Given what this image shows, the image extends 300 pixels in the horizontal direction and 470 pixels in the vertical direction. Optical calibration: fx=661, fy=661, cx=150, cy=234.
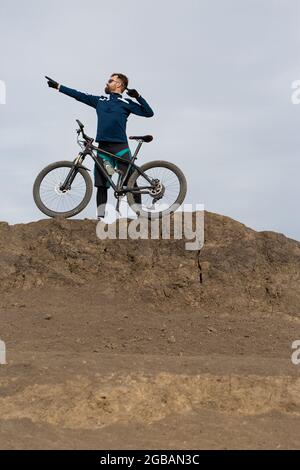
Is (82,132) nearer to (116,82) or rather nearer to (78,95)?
(78,95)

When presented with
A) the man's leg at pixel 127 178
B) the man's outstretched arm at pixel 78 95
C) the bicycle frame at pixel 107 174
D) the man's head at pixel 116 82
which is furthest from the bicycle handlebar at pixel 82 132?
the man's head at pixel 116 82

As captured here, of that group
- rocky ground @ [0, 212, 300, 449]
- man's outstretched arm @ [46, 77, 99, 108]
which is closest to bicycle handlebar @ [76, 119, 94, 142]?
man's outstretched arm @ [46, 77, 99, 108]

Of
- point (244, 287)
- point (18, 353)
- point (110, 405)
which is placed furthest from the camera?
point (244, 287)

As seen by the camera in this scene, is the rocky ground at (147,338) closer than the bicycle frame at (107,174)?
Yes

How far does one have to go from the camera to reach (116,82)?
35.7 ft

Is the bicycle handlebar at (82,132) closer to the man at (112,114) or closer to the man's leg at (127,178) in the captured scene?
the man at (112,114)

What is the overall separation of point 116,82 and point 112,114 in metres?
0.60

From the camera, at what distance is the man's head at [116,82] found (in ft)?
35.6

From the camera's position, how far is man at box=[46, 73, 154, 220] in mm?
10680

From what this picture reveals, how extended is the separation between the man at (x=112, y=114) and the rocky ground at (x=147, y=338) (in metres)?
0.71

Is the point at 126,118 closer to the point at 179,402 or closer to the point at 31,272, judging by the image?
the point at 31,272

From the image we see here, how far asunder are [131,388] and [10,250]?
167 inches
